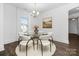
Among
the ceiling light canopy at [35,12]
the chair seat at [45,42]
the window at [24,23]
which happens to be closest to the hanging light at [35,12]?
the ceiling light canopy at [35,12]

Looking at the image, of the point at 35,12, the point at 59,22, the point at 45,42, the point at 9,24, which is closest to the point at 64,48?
the point at 45,42

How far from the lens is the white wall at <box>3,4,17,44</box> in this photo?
6.16 feet

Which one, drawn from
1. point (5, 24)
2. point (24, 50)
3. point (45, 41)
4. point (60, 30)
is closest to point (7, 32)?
point (5, 24)

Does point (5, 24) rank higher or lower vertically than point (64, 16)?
lower

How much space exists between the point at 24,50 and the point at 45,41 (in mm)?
445

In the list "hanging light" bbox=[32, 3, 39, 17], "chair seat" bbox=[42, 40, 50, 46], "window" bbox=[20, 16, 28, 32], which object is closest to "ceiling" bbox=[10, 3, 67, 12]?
"hanging light" bbox=[32, 3, 39, 17]

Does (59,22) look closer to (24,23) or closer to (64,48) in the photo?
(64,48)

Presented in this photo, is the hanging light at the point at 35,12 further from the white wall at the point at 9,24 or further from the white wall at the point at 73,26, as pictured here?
the white wall at the point at 73,26

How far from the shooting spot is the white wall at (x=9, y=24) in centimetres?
188

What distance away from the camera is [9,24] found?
1897 mm

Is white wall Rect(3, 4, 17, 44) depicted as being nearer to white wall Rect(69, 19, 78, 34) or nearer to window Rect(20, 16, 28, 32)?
window Rect(20, 16, 28, 32)

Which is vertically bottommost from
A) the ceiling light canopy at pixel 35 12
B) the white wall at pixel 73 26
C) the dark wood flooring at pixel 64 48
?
the dark wood flooring at pixel 64 48

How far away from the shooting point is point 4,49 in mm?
1897

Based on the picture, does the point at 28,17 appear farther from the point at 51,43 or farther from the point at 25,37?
the point at 51,43
